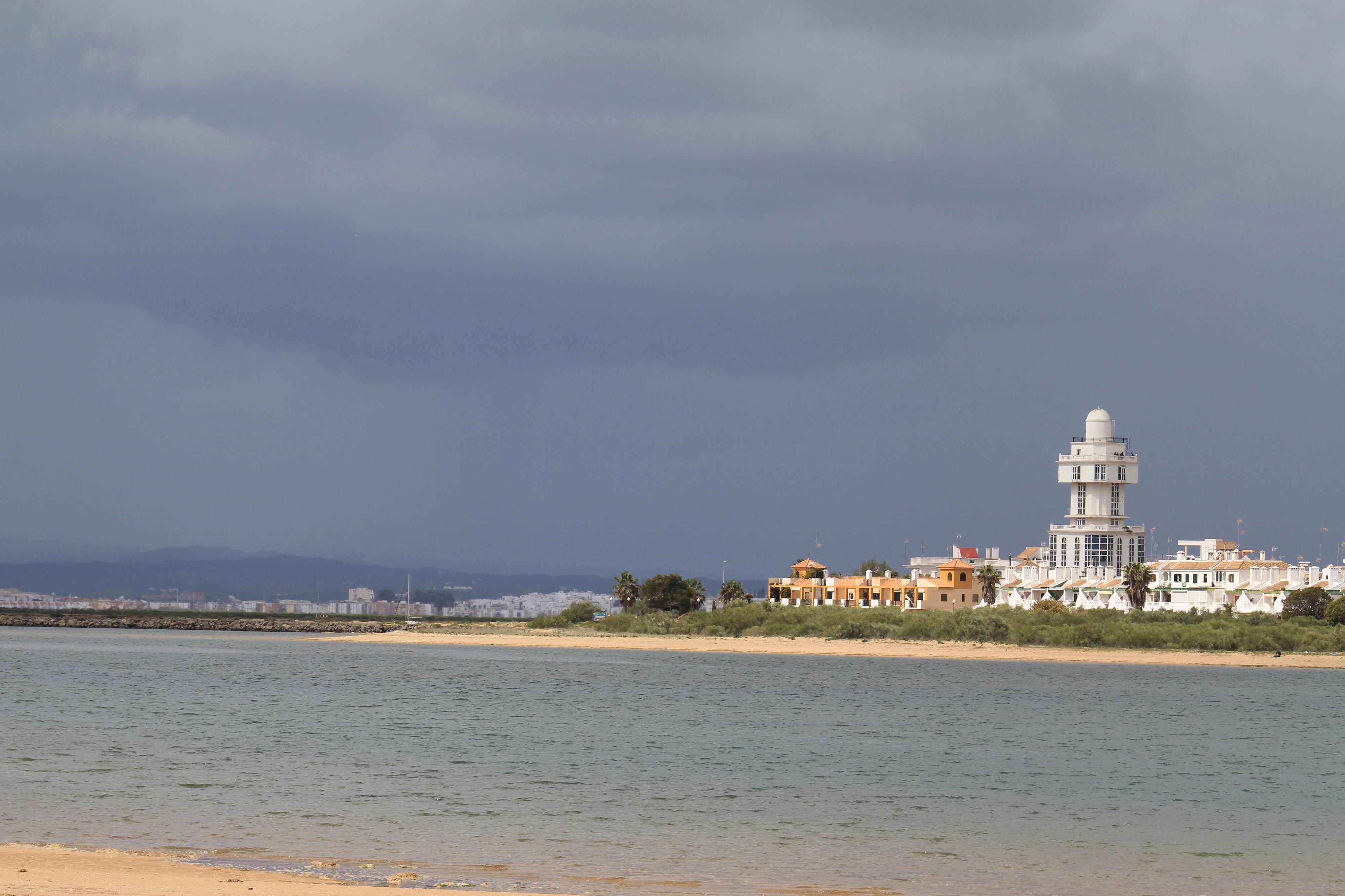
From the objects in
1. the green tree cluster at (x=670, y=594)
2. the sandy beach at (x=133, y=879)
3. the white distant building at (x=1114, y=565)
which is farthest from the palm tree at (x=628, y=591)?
the sandy beach at (x=133, y=879)

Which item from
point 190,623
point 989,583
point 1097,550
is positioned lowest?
point 190,623

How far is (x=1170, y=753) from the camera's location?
135ft

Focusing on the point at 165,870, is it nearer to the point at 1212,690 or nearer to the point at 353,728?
the point at 353,728

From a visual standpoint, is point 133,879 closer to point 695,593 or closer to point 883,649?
point 883,649

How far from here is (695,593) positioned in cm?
13875

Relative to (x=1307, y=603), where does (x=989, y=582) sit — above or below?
above

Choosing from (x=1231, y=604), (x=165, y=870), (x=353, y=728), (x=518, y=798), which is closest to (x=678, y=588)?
(x=1231, y=604)

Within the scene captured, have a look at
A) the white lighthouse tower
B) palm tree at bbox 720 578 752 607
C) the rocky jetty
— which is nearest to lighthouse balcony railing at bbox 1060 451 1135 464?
the white lighthouse tower

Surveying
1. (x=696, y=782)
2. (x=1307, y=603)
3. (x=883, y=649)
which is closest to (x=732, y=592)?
(x=883, y=649)

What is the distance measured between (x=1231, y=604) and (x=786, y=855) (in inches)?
4077

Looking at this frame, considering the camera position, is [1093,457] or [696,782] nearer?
[696,782]

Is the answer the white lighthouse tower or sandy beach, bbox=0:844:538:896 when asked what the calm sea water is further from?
the white lighthouse tower

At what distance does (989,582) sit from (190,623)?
9761 cm

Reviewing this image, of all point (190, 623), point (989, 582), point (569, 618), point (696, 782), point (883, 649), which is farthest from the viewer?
point (190, 623)
